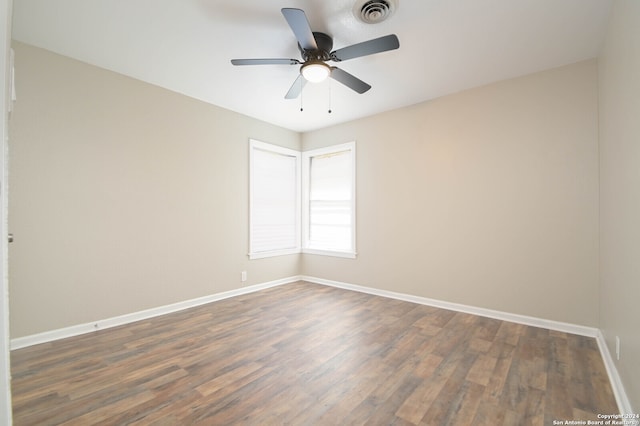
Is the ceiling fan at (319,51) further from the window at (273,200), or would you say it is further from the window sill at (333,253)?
the window sill at (333,253)

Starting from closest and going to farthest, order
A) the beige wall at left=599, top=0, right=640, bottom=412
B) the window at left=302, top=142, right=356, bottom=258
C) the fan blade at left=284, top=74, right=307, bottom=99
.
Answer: the beige wall at left=599, top=0, right=640, bottom=412
the fan blade at left=284, top=74, right=307, bottom=99
the window at left=302, top=142, right=356, bottom=258

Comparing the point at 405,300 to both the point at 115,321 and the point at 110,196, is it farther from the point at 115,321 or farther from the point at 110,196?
the point at 110,196

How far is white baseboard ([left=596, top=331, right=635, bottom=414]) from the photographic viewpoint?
1732mm

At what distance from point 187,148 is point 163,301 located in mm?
1944

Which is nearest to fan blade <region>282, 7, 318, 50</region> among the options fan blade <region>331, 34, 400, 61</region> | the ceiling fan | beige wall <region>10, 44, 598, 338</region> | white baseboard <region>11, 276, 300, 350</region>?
the ceiling fan

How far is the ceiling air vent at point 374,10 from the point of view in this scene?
6.75 ft

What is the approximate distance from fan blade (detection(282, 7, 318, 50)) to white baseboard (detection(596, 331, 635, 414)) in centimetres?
310

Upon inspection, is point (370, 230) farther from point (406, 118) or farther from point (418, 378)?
point (418, 378)

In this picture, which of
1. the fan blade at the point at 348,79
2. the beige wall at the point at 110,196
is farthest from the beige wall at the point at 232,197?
the fan blade at the point at 348,79

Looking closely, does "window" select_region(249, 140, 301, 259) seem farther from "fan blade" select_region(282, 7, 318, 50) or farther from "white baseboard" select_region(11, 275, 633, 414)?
"fan blade" select_region(282, 7, 318, 50)

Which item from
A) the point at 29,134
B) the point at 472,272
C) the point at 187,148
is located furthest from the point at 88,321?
the point at 472,272

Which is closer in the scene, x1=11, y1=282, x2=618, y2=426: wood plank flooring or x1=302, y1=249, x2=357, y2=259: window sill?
x1=11, y1=282, x2=618, y2=426: wood plank flooring

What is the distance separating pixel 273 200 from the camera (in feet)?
16.0

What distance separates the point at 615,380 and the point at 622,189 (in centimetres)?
133
